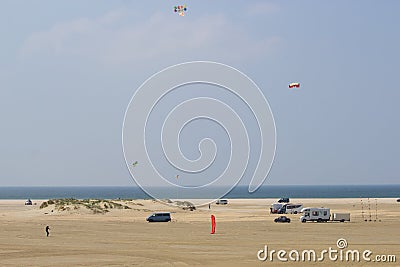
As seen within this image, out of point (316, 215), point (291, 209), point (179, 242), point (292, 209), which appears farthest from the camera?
point (292, 209)

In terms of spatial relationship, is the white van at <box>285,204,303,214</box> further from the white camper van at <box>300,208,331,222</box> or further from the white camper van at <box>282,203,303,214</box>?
the white camper van at <box>300,208,331,222</box>

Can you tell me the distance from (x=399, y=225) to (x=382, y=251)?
2435cm

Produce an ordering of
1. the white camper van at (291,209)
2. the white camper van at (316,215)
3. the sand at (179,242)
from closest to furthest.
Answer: the sand at (179,242), the white camper van at (316,215), the white camper van at (291,209)

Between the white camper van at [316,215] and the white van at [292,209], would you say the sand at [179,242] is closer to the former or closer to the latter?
the white camper van at [316,215]

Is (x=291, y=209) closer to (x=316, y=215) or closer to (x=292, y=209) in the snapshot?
(x=292, y=209)

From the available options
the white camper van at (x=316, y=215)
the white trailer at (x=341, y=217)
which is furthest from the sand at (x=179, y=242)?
the white camper van at (x=316, y=215)

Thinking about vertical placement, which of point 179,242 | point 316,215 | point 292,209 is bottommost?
point 179,242

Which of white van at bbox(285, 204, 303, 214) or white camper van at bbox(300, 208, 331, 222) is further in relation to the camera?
white van at bbox(285, 204, 303, 214)

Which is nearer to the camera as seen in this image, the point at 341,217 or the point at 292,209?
the point at 341,217

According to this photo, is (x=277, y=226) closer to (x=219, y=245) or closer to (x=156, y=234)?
(x=156, y=234)

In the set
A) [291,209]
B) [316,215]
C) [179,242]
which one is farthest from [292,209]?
[179,242]

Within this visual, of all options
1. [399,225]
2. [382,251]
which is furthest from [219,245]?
[399,225]

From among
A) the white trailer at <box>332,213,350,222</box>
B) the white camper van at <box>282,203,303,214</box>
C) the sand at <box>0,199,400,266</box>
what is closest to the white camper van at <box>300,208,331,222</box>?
the white trailer at <box>332,213,350,222</box>

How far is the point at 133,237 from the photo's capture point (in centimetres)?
5384
